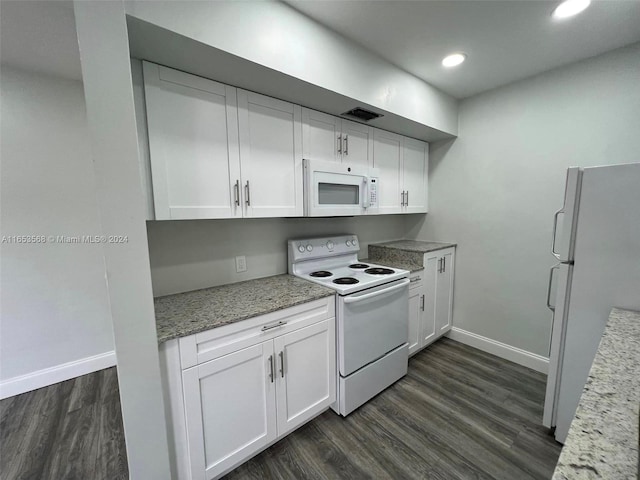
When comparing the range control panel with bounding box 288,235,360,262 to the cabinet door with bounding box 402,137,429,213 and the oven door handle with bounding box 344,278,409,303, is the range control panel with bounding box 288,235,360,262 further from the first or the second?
the cabinet door with bounding box 402,137,429,213

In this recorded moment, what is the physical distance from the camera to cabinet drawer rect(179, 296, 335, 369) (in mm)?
1172

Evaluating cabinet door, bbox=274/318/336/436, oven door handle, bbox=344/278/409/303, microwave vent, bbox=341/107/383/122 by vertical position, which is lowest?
cabinet door, bbox=274/318/336/436

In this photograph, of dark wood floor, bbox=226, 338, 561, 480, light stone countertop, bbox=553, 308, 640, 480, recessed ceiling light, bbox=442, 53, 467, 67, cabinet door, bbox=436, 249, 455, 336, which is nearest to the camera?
light stone countertop, bbox=553, 308, 640, 480

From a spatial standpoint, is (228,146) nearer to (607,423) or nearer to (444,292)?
(607,423)

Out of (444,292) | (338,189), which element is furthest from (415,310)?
(338,189)

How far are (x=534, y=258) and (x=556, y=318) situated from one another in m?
0.90

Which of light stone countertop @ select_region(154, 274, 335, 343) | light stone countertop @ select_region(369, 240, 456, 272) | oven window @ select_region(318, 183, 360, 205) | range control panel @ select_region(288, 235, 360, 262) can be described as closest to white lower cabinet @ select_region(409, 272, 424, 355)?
light stone countertop @ select_region(369, 240, 456, 272)

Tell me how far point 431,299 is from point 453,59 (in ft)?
6.66

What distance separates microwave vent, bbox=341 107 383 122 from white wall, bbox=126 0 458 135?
12 centimetres

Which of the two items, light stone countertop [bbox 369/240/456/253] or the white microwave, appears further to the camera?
light stone countertop [bbox 369/240/456/253]

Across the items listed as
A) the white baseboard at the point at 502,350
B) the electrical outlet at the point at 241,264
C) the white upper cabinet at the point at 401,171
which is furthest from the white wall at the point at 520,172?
the electrical outlet at the point at 241,264

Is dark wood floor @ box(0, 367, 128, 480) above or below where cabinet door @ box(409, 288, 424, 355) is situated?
below

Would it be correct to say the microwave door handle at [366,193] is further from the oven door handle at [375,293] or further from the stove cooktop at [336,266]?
the oven door handle at [375,293]

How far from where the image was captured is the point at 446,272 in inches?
105
